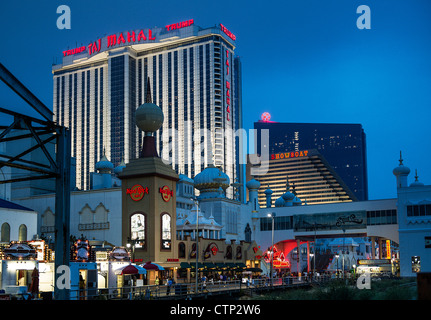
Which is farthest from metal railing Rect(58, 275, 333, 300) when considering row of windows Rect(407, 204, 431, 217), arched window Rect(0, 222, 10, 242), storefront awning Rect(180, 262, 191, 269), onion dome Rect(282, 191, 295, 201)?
onion dome Rect(282, 191, 295, 201)

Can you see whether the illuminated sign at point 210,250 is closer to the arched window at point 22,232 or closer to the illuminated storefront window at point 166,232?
the illuminated storefront window at point 166,232

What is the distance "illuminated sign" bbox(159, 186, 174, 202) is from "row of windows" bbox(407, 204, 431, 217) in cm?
3704

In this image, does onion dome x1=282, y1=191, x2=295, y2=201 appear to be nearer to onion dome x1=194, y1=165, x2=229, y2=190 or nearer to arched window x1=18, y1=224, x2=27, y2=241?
onion dome x1=194, y1=165, x2=229, y2=190

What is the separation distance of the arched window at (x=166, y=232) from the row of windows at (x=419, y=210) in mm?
37467

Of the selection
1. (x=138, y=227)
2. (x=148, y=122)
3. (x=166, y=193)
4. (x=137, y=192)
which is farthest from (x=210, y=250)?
(x=148, y=122)

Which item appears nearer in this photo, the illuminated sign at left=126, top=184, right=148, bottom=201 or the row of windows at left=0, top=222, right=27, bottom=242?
the illuminated sign at left=126, top=184, right=148, bottom=201

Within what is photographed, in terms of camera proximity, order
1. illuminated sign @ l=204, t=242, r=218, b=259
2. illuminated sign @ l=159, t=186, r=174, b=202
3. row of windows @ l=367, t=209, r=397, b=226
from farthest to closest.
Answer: row of windows @ l=367, t=209, r=397, b=226, illuminated sign @ l=204, t=242, r=218, b=259, illuminated sign @ l=159, t=186, r=174, b=202

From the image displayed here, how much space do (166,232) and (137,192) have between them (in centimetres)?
549

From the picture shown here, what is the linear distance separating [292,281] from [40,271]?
33446 mm

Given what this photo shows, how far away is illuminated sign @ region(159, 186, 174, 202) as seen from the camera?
65.1 m

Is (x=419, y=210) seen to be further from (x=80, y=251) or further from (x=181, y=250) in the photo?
(x=80, y=251)

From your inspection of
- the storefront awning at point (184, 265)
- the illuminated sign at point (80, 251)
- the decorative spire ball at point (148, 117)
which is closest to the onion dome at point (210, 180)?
the decorative spire ball at point (148, 117)

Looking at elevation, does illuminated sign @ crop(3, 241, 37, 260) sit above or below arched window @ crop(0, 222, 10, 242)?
below
